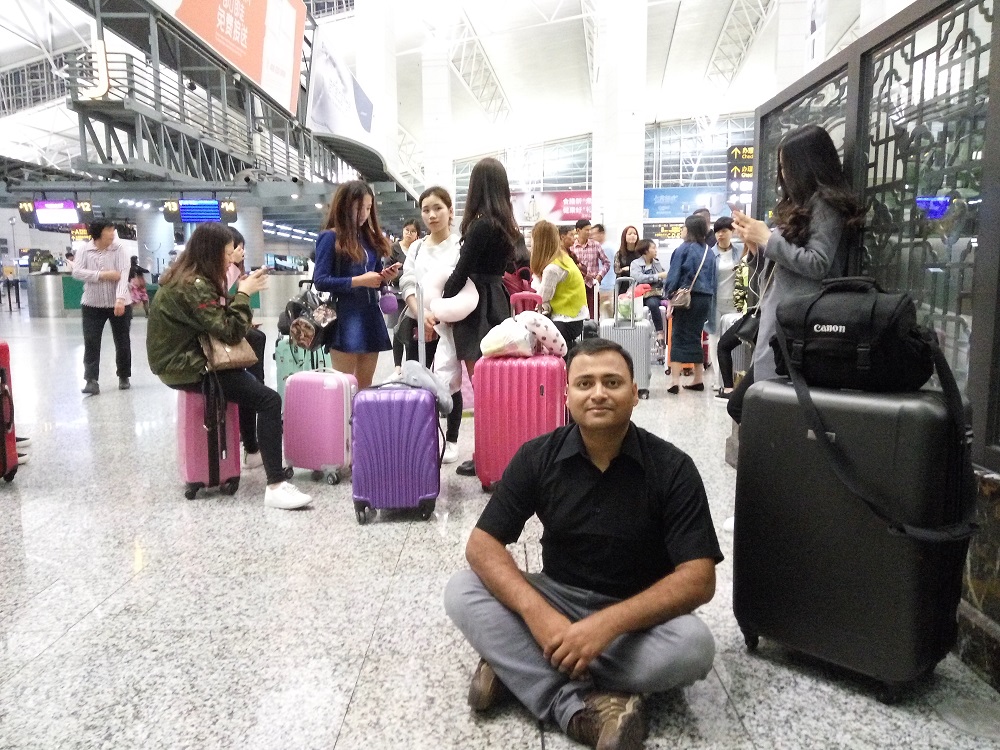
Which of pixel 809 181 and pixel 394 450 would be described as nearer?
pixel 809 181

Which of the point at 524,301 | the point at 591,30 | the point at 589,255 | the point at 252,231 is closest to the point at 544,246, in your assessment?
the point at 524,301

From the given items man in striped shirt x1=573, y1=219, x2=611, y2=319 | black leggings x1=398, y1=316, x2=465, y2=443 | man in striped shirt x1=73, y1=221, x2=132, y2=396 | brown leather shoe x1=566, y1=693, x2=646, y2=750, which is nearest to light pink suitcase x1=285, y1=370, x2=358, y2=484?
black leggings x1=398, y1=316, x2=465, y2=443

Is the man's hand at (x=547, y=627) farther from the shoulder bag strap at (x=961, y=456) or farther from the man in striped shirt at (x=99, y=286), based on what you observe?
the man in striped shirt at (x=99, y=286)

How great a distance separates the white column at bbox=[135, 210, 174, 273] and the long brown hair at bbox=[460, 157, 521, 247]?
724 inches

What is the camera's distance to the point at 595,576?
1.71 m

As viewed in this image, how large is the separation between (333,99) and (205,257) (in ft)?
44.8

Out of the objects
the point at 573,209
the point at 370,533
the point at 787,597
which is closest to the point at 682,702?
the point at 787,597

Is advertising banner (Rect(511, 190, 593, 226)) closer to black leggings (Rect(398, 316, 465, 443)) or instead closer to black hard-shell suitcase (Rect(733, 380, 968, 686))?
black leggings (Rect(398, 316, 465, 443))

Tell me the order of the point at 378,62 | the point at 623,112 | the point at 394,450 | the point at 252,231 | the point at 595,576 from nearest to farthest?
the point at 595,576
the point at 394,450
the point at 623,112
the point at 378,62
the point at 252,231

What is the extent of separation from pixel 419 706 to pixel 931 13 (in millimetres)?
2445

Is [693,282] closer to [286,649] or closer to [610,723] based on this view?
[286,649]

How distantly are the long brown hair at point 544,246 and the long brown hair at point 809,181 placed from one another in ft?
8.14

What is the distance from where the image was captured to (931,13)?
2.11 metres

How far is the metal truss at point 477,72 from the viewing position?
21.5 m
